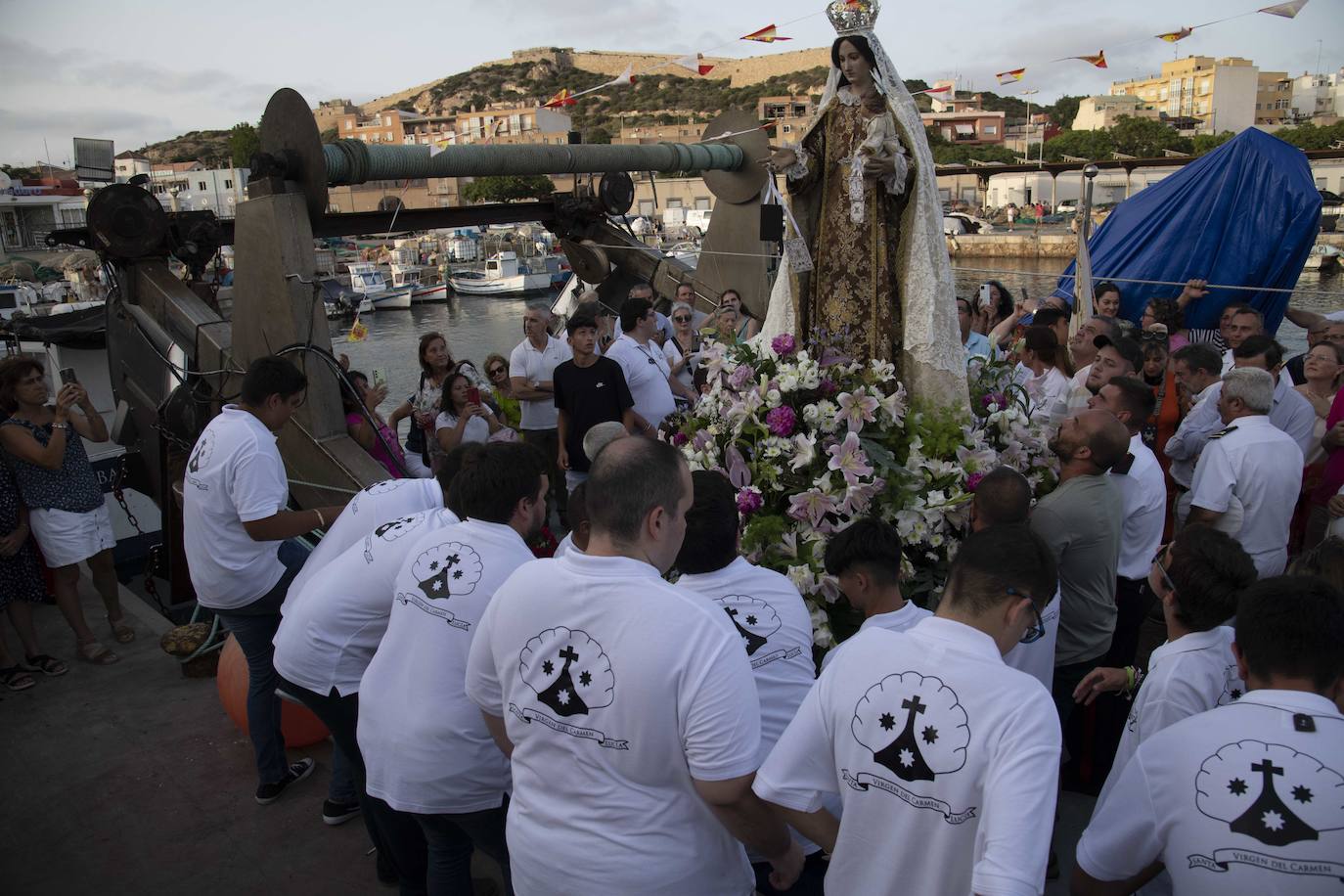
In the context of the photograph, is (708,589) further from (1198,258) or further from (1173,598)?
(1198,258)

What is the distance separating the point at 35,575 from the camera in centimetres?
524

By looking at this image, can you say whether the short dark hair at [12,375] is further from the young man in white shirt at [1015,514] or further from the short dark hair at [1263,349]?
the short dark hair at [1263,349]

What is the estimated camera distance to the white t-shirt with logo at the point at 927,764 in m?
1.65

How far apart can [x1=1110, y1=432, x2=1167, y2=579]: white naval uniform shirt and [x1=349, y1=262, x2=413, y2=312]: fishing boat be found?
34.9 m

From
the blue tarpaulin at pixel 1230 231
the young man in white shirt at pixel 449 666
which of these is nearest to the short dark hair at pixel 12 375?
the young man in white shirt at pixel 449 666

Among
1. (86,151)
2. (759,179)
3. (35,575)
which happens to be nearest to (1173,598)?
(35,575)

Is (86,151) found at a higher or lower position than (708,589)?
higher

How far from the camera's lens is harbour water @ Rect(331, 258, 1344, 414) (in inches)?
693

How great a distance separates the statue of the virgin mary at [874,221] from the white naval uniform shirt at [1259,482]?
112 centimetres

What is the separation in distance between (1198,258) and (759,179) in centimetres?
451

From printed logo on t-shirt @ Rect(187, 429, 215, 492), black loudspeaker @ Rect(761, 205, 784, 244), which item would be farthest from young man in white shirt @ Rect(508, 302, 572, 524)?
printed logo on t-shirt @ Rect(187, 429, 215, 492)

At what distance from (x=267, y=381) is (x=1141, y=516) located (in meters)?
3.67

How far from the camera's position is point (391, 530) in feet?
9.78

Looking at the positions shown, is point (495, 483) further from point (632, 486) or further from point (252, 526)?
point (252, 526)
